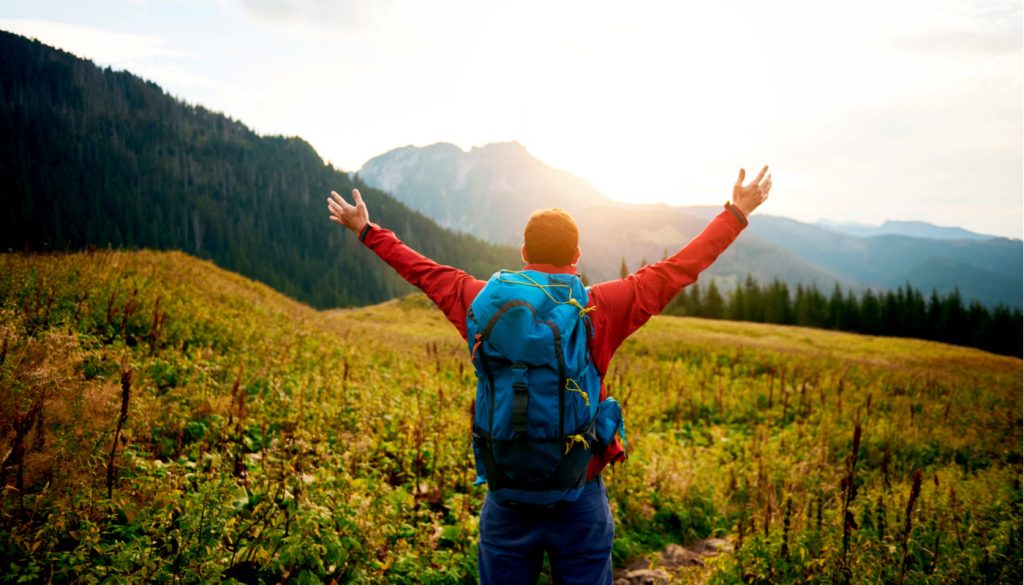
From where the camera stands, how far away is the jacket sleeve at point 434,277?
10.6 feet

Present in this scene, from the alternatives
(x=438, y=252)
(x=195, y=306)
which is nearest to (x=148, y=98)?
(x=438, y=252)

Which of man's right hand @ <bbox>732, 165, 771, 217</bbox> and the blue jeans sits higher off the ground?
man's right hand @ <bbox>732, 165, 771, 217</bbox>

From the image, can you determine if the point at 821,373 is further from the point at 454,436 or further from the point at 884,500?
the point at 454,436

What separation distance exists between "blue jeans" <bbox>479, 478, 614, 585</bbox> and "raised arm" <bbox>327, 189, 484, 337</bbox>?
3.86 ft

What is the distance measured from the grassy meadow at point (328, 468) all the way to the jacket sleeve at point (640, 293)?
2714 mm

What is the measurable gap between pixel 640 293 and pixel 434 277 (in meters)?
1.42

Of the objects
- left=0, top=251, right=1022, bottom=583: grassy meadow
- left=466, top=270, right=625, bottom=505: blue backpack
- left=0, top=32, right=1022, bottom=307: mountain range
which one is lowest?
left=0, top=251, right=1022, bottom=583: grassy meadow

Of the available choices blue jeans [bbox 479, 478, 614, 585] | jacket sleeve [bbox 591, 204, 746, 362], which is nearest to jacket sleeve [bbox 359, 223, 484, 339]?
jacket sleeve [bbox 591, 204, 746, 362]

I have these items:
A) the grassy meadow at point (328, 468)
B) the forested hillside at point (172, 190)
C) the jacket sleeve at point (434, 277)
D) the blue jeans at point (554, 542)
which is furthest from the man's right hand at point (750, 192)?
the forested hillside at point (172, 190)

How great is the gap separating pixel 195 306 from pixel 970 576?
12.3 m

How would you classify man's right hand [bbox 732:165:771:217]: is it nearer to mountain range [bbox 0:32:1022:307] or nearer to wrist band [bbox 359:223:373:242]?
wrist band [bbox 359:223:373:242]

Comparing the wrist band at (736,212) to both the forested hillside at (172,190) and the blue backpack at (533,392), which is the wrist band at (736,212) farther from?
the forested hillside at (172,190)

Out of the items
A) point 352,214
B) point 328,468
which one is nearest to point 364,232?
point 352,214

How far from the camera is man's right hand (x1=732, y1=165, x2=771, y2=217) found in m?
3.25
